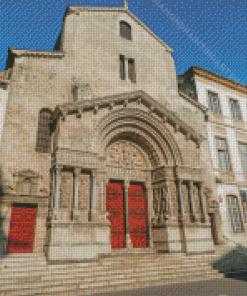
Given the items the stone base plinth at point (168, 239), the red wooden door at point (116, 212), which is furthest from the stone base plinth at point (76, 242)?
the stone base plinth at point (168, 239)

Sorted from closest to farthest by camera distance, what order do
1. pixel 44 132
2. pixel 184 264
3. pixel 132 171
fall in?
pixel 184 264 < pixel 44 132 < pixel 132 171

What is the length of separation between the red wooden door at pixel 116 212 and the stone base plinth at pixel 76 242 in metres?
1.67

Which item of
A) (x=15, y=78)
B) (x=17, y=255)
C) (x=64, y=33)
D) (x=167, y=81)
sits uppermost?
(x=64, y=33)

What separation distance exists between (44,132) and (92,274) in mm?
6005

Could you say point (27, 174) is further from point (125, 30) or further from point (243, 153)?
point (243, 153)

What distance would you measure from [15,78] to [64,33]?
4.27 metres

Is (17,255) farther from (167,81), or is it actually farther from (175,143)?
(167,81)

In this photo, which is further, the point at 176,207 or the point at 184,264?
the point at 176,207

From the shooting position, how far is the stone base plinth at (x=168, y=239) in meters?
9.83

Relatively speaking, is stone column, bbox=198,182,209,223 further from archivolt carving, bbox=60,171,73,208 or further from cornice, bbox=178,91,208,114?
archivolt carving, bbox=60,171,73,208

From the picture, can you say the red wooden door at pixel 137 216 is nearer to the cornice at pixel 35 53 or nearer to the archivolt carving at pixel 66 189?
the archivolt carving at pixel 66 189

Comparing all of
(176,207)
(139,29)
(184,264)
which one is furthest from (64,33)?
(184,264)

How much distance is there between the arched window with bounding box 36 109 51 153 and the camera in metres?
9.95

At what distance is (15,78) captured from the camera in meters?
10.4
